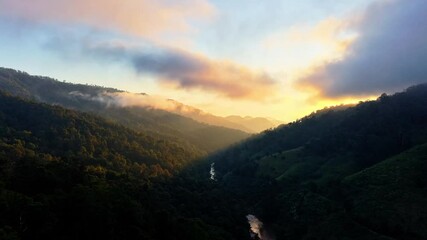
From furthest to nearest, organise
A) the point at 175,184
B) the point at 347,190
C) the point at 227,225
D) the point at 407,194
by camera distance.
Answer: the point at 175,184 < the point at 347,190 < the point at 407,194 < the point at 227,225

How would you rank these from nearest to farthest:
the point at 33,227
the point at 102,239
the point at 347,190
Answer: the point at 33,227 < the point at 102,239 < the point at 347,190

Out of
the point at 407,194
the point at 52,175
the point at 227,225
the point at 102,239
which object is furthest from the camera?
the point at 407,194

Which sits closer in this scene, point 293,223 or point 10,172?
point 10,172

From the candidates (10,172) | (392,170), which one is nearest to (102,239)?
(10,172)

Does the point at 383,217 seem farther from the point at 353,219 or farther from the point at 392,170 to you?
the point at 392,170

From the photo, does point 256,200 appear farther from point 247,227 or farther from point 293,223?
point 247,227

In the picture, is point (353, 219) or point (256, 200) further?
point (256, 200)

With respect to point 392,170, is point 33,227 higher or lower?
lower

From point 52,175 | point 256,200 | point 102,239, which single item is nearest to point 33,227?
point 102,239

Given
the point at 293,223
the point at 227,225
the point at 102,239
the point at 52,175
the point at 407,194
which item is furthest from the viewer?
the point at 293,223
